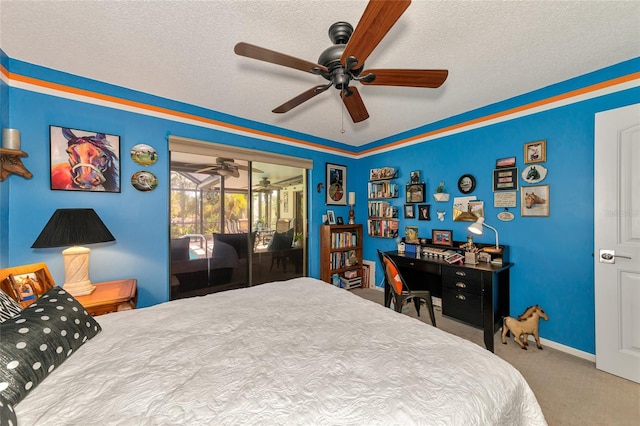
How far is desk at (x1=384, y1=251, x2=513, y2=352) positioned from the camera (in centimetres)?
227

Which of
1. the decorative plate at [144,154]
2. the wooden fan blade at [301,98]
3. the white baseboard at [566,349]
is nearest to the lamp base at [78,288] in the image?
the decorative plate at [144,154]

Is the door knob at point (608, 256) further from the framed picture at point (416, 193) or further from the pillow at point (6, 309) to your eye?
the pillow at point (6, 309)

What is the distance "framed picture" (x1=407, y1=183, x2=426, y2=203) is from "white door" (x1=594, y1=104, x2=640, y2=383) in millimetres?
1666

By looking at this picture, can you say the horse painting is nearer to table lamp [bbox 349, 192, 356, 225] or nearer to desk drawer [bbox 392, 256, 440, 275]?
desk drawer [bbox 392, 256, 440, 275]

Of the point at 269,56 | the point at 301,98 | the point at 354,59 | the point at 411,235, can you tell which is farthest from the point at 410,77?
the point at 411,235

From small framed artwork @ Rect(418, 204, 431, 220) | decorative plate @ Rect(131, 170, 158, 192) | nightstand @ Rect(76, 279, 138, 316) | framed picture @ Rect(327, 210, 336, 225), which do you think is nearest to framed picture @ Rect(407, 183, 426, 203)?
small framed artwork @ Rect(418, 204, 431, 220)

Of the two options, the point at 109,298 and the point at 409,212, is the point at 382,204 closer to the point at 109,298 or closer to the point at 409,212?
the point at 409,212

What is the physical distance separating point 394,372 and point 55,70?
349 cm

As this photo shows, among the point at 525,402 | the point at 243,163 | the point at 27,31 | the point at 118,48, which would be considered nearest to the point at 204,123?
the point at 243,163

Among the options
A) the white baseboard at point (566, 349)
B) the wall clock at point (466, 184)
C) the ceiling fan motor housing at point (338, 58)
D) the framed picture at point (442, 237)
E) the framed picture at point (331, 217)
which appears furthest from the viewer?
the framed picture at point (331, 217)

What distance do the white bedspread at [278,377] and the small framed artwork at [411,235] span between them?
7.36 feet

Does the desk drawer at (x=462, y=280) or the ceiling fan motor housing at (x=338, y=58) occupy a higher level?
the ceiling fan motor housing at (x=338, y=58)

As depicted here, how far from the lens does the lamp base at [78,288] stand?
1.86m

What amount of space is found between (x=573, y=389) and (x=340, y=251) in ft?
9.22
